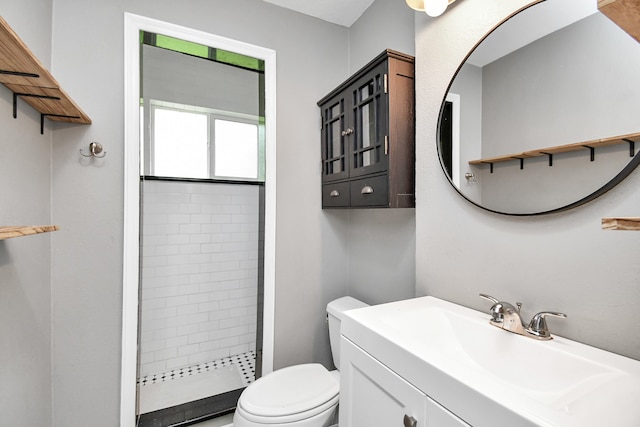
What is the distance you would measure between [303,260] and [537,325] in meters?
1.26

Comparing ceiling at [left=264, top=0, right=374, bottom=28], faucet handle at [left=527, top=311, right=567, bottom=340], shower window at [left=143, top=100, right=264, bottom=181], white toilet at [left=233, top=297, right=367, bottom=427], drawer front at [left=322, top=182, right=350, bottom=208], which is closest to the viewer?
faucet handle at [left=527, top=311, right=567, bottom=340]

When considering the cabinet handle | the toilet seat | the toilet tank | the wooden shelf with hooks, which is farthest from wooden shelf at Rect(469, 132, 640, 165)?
the toilet seat

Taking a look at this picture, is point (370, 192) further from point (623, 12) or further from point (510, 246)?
point (623, 12)

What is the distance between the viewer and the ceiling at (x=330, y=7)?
174 cm

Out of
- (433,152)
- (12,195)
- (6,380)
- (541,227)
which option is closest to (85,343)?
(6,380)

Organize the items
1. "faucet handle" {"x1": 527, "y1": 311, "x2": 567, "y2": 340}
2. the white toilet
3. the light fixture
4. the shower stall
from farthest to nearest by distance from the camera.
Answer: the shower stall, the white toilet, the light fixture, "faucet handle" {"x1": 527, "y1": 311, "x2": 567, "y2": 340}

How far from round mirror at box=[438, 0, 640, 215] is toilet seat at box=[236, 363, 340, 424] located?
1.07 m

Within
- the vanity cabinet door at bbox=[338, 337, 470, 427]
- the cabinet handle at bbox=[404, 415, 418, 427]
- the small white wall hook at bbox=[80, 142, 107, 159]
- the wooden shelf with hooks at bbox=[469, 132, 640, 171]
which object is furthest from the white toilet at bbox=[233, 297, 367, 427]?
the small white wall hook at bbox=[80, 142, 107, 159]

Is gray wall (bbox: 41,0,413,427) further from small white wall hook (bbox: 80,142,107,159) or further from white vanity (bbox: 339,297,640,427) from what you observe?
white vanity (bbox: 339,297,640,427)

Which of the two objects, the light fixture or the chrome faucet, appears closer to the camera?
the chrome faucet

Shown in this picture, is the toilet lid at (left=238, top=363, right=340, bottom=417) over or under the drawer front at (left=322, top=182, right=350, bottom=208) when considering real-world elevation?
under

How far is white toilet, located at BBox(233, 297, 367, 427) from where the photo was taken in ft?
3.96

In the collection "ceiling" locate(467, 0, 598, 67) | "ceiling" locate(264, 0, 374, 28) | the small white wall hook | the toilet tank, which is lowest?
the toilet tank

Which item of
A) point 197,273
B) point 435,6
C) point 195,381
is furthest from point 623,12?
point 195,381
